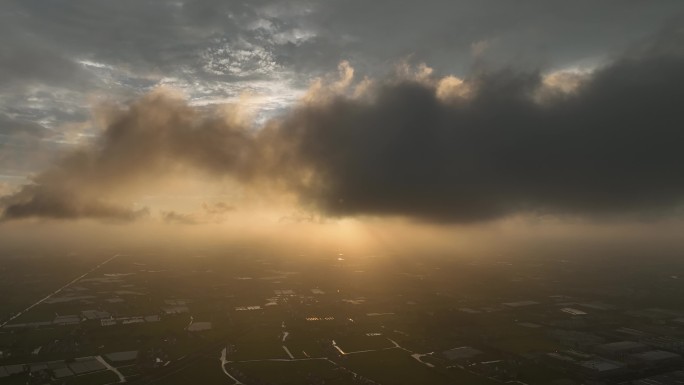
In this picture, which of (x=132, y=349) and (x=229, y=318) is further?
(x=229, y=318)

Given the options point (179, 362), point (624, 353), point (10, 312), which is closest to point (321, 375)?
point (179, 362)

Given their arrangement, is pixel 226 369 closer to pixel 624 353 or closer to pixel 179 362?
pixel 179 362

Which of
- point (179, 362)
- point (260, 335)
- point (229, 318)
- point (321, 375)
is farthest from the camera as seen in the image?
point (229, 318)

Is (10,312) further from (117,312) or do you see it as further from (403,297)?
(403,297)

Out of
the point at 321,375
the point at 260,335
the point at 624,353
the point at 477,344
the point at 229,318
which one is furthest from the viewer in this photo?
the point at 229,318

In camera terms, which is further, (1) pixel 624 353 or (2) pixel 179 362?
(1) pixel 624 353

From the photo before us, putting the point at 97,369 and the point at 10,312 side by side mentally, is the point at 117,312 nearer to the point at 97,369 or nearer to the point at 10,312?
the point at 10,312

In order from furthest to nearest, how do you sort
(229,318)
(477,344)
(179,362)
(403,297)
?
(403,297) → (229,318) → (477,344) → (179,362)

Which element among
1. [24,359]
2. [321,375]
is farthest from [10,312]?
[321,375]

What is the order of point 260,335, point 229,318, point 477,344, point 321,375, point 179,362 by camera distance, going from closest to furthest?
point 321,375
point 179,362
point 477,344
point 260,335
point 229,318
